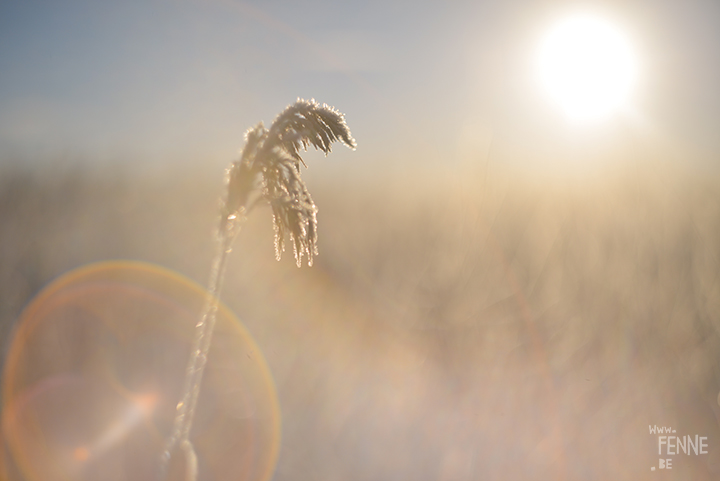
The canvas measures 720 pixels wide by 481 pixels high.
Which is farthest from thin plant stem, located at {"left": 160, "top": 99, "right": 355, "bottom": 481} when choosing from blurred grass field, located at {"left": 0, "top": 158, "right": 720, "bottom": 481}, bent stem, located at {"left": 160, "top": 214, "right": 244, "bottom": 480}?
blurred grass field, located at {"left": 0, "top": 158, "right": 720, "bottom": 481}

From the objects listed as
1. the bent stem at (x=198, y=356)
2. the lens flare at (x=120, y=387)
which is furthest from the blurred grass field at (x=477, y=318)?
the bent stem at (x=198, y=356)


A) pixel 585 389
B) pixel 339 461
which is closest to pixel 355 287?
pixel 339 461

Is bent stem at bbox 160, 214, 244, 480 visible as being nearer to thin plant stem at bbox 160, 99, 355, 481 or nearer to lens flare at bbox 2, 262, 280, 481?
thin plant stem at bbox 160, 99, 355, 481

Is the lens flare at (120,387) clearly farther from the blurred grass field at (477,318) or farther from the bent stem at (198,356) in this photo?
the bent stem at (198,356)

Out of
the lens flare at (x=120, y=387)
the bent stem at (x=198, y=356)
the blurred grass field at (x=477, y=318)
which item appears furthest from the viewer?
the blurred grass field at (x=477, y=318)

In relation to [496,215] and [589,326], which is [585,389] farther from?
[496,215]
